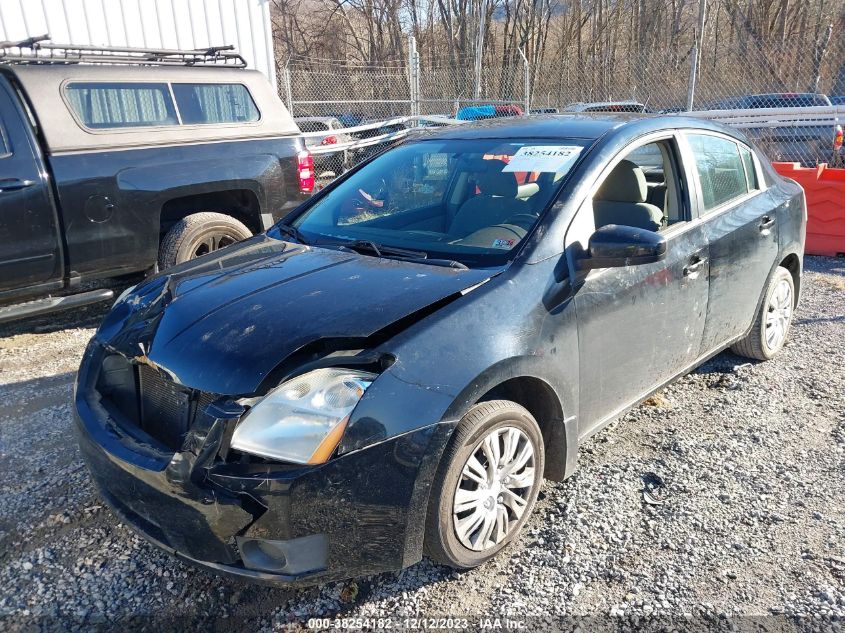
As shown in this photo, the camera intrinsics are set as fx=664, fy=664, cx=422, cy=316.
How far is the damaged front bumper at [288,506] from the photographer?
2.13 meters

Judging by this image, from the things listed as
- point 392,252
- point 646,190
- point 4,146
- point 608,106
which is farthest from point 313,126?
point 392,252

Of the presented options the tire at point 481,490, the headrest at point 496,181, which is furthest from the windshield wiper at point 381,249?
the tire at point 481,490

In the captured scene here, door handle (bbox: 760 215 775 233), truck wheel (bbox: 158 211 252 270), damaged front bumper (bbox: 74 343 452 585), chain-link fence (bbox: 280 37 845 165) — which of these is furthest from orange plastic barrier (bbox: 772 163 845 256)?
damaged front bumper (bbox: 74 343 452 585)

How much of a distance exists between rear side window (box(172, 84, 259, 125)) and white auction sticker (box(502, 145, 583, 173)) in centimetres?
373

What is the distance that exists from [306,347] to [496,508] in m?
1.00

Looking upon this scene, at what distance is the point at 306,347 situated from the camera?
234 centimetres

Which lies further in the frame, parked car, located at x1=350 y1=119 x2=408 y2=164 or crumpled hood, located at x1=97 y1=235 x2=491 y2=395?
parked car, located at x1=350 y1=119 x2=408 y2=164

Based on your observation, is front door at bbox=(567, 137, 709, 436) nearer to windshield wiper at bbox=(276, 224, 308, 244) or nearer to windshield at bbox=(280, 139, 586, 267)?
windshield at bbox=(280, 139, 586, 267)

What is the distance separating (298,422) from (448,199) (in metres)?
1.76

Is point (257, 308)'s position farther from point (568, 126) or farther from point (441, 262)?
point (568, 126)

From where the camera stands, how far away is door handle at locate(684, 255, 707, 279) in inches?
135

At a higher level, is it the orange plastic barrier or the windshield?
the windshield

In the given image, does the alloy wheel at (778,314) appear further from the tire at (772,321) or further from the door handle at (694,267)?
the door handle at (694,267)

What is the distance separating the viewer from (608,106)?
14352mm
